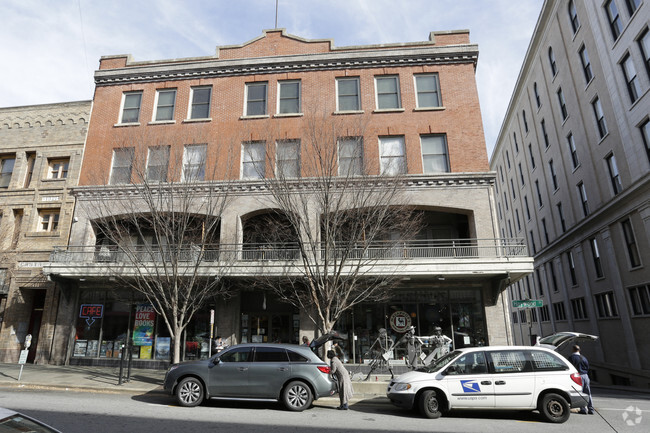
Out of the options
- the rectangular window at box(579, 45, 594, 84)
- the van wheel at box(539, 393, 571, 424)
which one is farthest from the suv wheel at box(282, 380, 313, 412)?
the rectangular window at box(579, 45, 594, 84)

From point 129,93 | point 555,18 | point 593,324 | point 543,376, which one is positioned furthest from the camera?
point 555,18

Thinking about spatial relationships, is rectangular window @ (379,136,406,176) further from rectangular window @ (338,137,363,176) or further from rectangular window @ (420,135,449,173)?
rectangular window @ (338,137,363,176)

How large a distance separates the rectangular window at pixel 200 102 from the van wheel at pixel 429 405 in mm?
17405

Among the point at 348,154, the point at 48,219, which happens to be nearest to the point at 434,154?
the point at 348,154

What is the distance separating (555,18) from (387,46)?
56.3ft

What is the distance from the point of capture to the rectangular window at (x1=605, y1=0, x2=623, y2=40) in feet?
72.7

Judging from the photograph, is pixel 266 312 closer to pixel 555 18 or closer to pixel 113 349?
pixel 113 349

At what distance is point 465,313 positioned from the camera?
17.8m

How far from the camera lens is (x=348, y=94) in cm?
2117

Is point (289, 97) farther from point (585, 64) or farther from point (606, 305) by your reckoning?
point (606, 305)

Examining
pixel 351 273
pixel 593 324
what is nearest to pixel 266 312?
pixel 351 273

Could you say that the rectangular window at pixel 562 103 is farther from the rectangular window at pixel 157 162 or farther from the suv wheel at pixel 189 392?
the suv wheel at pixel 189 392

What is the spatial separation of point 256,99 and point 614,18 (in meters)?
20.5

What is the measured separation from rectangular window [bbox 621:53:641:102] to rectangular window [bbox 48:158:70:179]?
30461mm
